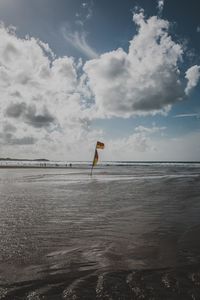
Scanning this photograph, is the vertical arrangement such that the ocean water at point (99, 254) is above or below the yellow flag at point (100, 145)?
below

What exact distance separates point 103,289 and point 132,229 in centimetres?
474

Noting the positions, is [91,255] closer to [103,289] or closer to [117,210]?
[103,289]

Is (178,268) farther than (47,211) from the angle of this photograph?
No

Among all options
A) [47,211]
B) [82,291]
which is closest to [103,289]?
[82,291]

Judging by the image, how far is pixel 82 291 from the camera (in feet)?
14.6

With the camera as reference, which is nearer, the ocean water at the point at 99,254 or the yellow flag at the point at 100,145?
the ocean water at the point at 99,254

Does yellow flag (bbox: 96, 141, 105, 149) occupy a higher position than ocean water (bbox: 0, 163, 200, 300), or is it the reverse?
yellow flag (bbox: 96, 141, 105, 149)

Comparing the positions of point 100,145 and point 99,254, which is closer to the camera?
point 99,254

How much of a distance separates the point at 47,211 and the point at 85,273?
7331 millimetres

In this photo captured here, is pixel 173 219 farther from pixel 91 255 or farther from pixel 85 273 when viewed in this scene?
pixel 85 273

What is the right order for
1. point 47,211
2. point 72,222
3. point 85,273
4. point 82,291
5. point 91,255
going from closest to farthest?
point 82,291 < point 85,273 < point 91,255 < point 72,222 < point 47,211

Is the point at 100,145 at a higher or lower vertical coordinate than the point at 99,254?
higher

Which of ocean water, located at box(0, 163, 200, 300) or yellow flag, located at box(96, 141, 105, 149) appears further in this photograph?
yellow flag, located at box(96, 141, 105, 149)

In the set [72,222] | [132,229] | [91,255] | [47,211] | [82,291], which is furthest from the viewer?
[47,211]
